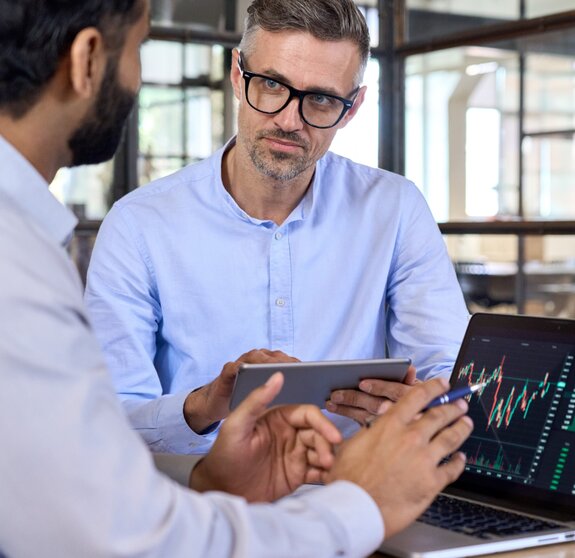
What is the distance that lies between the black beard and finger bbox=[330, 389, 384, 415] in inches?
26.1

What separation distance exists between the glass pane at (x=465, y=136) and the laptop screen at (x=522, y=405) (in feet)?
6.58

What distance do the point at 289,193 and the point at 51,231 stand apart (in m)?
1.23

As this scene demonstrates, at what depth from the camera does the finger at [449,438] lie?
3.90ft

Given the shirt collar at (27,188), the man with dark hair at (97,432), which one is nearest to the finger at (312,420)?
the man with dark hair at (97,432)

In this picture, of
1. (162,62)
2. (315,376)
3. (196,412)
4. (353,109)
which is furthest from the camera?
(162,62)

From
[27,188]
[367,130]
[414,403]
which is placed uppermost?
[367,130]

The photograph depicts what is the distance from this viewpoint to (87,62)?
3.79 ft

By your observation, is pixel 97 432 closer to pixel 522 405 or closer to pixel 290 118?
pixel 522 405

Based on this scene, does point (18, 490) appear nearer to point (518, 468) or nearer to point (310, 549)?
point (310, 549)

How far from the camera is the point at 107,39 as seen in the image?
3.87ft

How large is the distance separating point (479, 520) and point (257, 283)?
38.5 inches

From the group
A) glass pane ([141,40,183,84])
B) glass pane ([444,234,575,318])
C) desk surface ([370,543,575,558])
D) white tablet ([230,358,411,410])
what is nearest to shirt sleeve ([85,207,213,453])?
white tablet ([230,358,411,410])

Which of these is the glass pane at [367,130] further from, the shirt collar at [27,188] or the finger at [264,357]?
the shirt collar at [27,188]

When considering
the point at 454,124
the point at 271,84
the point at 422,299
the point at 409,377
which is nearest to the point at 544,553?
the point at 409,377
